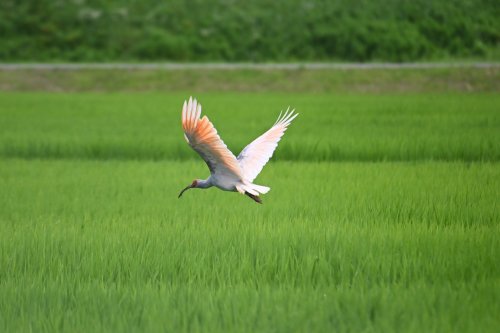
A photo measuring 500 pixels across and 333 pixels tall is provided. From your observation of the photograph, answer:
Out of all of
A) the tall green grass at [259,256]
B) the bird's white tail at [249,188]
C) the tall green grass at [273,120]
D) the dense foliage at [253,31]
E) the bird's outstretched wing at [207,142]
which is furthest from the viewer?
the dense foliage at [253,31]

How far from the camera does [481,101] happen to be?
1684cm

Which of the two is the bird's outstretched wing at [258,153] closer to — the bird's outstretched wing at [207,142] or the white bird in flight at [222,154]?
the white bird in flight at [222,154]

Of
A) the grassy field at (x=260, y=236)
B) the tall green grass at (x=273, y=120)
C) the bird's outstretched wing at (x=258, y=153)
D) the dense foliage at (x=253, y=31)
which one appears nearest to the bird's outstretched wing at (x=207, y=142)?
the bird's outstretched wing at (x=258, y=153)

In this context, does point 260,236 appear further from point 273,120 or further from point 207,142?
point 273,120

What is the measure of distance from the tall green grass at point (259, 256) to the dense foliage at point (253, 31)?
55.3 feet

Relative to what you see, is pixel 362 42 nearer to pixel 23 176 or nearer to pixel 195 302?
pixel 23 176

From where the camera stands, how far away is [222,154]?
5.68 m

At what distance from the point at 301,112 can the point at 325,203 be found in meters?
8.50

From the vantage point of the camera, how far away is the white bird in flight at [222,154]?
5.45 meters

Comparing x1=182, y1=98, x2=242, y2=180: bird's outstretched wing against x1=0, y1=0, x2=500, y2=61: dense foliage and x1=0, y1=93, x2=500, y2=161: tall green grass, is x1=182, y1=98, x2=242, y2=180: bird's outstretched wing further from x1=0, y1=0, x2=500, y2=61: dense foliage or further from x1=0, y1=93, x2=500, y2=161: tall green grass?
x1=0, y1=0, x2=500, y2=61: dense foliage

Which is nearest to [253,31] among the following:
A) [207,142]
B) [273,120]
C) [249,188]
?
[273,120]

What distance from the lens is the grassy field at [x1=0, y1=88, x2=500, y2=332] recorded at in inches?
169

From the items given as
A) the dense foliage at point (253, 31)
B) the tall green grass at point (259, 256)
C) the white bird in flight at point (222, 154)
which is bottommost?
the tall green grass at point (259, 256)

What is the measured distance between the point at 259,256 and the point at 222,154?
63cm
